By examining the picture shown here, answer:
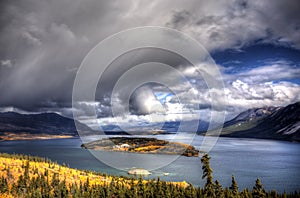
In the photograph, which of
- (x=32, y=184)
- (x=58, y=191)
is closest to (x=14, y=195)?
(x=32, y=184)

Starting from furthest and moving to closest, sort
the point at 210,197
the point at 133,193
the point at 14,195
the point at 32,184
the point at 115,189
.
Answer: the point at 32,184, the point at 14,195, the point at 115,189, the point at 133,193, the point at 210,197

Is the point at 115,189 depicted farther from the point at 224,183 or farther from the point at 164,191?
the point at 224,183

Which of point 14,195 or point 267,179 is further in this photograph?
point 267,179

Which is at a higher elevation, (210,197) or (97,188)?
(210,197)

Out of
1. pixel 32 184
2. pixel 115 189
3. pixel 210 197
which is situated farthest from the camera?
pixel 32 184

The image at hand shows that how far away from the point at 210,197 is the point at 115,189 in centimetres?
8235

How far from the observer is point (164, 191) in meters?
115

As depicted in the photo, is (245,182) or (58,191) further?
(245,182)

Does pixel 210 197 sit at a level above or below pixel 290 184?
above

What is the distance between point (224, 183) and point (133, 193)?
272 feet

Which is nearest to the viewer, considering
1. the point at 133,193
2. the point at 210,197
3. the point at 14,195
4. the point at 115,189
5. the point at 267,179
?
the point at 210,197

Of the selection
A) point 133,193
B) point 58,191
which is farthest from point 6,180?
point 133,193

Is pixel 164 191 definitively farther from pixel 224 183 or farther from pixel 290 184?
pixel 290 184

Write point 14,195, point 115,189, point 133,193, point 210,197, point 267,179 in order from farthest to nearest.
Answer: point 267,179
point 14,195
point 115,189
point 133,193
point 210,197
